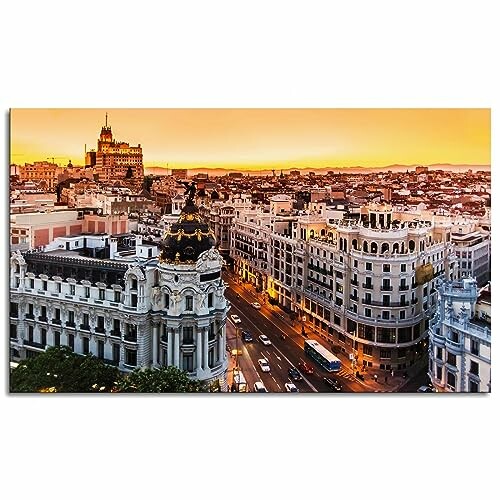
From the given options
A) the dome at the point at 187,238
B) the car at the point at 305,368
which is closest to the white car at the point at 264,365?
the car at the point at 305,368

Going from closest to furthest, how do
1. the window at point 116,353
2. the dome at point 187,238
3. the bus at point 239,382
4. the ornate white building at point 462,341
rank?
1. the ornate white building at point 462,341
2. the bus at point 239,382
3. the dome at point 187,238
4. the window at point 116,353

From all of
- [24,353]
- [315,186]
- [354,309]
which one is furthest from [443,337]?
[24,353]

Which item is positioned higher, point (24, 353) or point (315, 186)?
point (315, 186)

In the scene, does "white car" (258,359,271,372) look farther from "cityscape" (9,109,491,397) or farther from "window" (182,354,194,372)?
"window" (182,354,194,372)

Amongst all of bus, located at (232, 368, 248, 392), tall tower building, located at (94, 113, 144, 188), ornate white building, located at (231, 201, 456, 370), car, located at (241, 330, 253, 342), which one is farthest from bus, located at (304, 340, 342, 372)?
tall tower building, located at (94, 113, 144, 188)

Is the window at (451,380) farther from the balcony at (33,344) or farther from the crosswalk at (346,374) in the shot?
the balcony at (33,344)

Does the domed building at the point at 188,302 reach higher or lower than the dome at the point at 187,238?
lower

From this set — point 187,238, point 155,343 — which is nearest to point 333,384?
point 155,343

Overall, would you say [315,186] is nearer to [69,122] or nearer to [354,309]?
[354,309]
